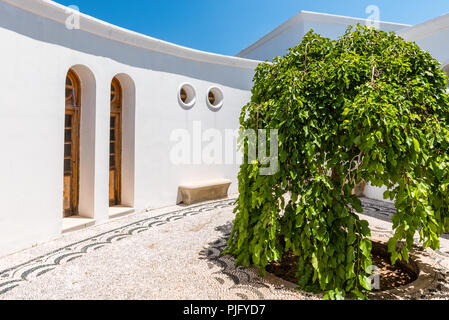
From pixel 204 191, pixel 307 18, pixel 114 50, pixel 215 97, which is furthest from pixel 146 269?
pixel 307 18

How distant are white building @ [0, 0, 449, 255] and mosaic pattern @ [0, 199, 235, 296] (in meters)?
0.57

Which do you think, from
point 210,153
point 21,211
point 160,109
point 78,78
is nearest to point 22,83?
point 78,78

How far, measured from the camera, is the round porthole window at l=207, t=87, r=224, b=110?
8.39m

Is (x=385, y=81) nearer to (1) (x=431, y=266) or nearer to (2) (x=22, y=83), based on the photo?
(1) (x=431, y=266)

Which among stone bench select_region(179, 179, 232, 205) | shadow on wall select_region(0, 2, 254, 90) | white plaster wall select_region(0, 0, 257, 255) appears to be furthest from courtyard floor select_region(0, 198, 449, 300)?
shadow on wall select_region(0, 2, 254, 90)

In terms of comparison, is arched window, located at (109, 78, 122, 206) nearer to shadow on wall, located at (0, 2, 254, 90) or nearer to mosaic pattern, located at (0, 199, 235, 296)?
shadow on wall, located at (0, 2, 254, 90)

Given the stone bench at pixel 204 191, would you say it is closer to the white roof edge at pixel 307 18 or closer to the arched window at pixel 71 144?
the arched window at pixel 71 144

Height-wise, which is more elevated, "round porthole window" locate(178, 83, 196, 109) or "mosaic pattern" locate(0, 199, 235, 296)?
"round porthole window" locate(178, 83, 196, 109)

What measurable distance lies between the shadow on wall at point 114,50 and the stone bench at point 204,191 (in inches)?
111

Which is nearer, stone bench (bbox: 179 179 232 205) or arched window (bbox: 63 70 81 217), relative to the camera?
arched window (bbox: 63 70 81 217)

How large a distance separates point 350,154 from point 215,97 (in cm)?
585

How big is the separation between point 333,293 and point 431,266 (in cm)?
189

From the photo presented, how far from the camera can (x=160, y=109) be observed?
7.12 meters

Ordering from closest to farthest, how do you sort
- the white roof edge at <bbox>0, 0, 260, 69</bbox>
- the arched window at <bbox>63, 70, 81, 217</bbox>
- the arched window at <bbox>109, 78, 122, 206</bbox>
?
the white roof edge at <bbox>0, 0, 260, 69</bbox> → the arched window at <bbox>63, 70, 81, 217</bbox> → the arched window at <bbox>109, 78, 122, 206</bbox>
